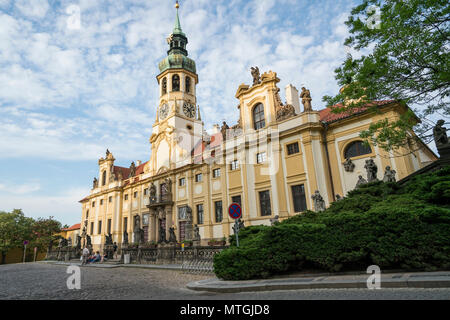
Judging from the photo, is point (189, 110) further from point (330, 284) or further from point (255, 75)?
point (330, 284)

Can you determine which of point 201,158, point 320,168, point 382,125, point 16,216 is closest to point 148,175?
point 201,158

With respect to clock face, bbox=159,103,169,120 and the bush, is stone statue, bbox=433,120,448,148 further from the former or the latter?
clock face, bbox=159,103,169,120

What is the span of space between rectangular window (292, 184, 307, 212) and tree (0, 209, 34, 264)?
143ft

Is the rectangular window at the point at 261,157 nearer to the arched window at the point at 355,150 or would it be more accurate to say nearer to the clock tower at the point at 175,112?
the arched window at the point at 355,150

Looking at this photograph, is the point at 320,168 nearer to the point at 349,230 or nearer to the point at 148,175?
the point at 349,230

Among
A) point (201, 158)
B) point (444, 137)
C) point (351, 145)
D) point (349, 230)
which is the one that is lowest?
point (349, 230)

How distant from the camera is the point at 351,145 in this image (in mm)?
20422

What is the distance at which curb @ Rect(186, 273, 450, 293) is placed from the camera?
5.48 metres

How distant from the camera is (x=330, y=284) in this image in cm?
641

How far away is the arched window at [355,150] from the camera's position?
64.2ft

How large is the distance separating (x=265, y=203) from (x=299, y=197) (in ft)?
10.2

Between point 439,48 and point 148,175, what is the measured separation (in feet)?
109

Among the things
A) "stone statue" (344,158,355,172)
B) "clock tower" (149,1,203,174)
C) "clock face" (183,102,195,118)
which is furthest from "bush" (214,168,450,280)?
"clock face" (183,102,195,118)

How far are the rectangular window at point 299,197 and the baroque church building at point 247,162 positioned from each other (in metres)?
0.08
